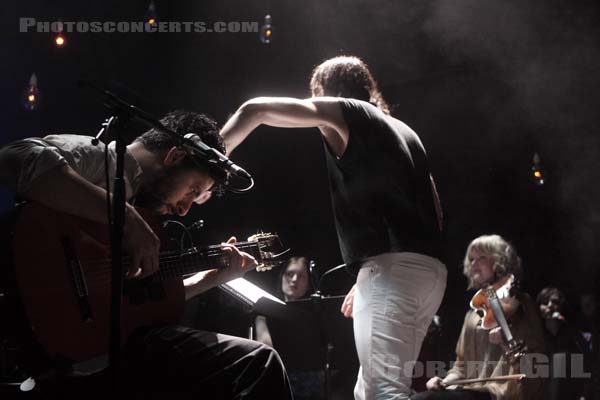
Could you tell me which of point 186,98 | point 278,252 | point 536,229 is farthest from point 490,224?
point 278,252

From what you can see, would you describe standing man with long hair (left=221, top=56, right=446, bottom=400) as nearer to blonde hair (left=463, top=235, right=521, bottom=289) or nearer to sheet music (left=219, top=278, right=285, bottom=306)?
sheet music (left=219, top=278, right=285, bottom=306)

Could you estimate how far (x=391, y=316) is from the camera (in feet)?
7.04

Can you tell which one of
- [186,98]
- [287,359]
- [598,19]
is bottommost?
[287,359]

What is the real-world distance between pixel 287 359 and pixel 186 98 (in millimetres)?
2812

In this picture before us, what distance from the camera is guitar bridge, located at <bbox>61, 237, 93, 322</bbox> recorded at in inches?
75.5

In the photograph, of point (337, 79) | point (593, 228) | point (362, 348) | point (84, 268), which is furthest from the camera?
point (593, 228)

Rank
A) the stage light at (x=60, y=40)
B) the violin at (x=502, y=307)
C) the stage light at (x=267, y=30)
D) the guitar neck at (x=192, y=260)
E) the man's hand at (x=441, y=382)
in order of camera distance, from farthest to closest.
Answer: the stage light at (x=267, y=30)
the stage light at (x=60, y=40)
the man's hand at (x=441, y=382)
the violin at (x=502, y=307)
the guitar neck at (x=192, y=260)

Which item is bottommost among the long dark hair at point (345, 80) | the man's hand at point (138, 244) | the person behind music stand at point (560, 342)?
the person behind music stand at point (560, 342)

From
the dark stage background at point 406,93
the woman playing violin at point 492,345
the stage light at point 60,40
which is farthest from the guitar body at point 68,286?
the stage light at point 60,40

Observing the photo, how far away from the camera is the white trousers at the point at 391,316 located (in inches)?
83.0

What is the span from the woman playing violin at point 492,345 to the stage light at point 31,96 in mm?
3723

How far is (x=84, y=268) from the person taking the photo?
1968 millimetres

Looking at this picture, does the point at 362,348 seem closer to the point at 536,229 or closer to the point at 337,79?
the point at 337,79

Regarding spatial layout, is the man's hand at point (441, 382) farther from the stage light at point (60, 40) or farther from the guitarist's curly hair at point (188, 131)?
the stage light at point (60, 40)
